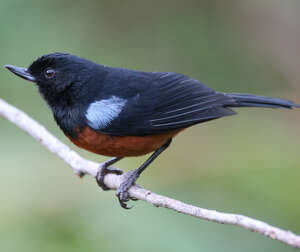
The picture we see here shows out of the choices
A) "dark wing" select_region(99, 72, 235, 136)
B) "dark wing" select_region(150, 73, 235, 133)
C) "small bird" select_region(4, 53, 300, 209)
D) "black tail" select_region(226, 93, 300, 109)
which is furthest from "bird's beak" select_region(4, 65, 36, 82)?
"black tail" select_region(226, 93, 300, 109)

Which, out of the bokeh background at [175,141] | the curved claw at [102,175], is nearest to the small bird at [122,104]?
the curved claw at [102,175]

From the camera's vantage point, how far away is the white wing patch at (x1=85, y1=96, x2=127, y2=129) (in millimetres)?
3371

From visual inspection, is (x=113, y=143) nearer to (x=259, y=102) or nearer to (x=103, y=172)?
(x=103, y=172)

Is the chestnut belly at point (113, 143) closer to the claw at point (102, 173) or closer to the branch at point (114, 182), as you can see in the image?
the branch at point (114, 182)

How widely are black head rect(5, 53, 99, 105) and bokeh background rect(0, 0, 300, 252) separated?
0.95m

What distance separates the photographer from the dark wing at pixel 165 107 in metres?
3.43

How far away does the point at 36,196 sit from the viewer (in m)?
4.01

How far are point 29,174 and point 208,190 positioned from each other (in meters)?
1.58

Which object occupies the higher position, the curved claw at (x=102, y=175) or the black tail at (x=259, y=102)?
the black tail at (x=259, y=102)

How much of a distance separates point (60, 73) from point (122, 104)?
1.70 feet

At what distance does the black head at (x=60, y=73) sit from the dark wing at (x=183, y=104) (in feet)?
1.85

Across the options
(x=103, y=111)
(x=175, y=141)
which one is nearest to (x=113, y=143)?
(x=103, y=111)

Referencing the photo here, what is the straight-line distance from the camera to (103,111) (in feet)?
11.1

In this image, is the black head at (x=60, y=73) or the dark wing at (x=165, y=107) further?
the black head at (x=60, y=73)
